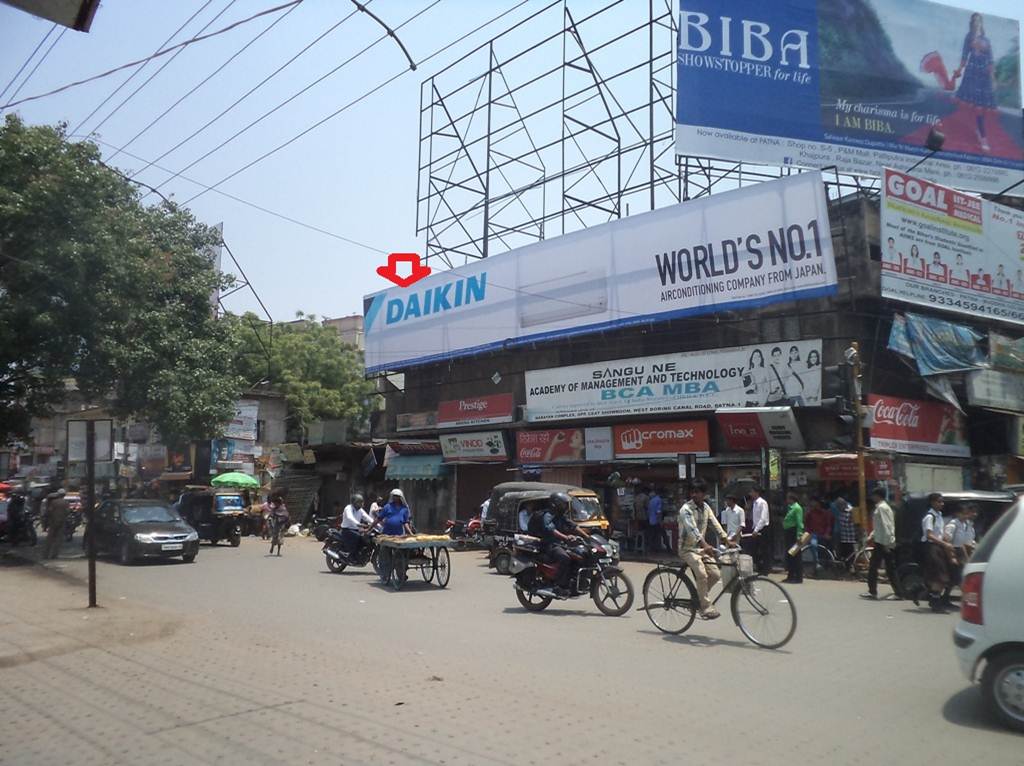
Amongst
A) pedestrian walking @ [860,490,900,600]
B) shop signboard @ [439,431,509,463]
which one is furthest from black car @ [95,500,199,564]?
pedestrian walking @ [860,490,900,600]

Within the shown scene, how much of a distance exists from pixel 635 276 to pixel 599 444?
495 centimetres

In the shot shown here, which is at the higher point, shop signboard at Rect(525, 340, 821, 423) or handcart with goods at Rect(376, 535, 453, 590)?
shop signboard at Rect(525, 340, 821, 423)

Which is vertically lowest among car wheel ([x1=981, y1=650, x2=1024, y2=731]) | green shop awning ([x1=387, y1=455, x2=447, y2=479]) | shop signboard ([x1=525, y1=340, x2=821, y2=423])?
car wheel ([x1=981, y1=650, x2=1024, y2=731])

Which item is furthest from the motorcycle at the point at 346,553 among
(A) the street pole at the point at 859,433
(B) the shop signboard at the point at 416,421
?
(B) the shop signboard at the point at 416,421

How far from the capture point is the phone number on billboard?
69.3 ft

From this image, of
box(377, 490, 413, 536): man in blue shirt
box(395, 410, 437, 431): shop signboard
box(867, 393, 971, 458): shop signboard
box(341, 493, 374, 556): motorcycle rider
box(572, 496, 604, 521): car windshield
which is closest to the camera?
box(377, 490, 413, 536): man in blue shirt

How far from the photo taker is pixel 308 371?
47344mm

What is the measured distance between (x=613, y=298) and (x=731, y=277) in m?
3.91

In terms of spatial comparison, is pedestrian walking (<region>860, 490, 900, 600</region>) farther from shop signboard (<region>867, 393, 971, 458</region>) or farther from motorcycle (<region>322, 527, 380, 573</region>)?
motorcycle (<region>322, 527, 380, 573</region>)

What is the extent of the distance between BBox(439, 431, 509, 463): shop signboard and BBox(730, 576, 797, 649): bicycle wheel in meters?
19.5

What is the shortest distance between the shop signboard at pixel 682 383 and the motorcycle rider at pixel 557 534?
1023cm

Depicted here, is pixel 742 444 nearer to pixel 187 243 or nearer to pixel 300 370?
pixel 187 243

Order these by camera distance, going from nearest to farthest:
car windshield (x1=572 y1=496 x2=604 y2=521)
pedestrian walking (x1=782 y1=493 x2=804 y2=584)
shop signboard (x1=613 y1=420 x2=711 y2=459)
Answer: pedestrian walking (x1=782 y1=493 x2=804 y2=584), car windshield (x1=572 y1=496 x2=604 y2=521), shop signboard (x1=613 y1=420 x2=711 y2=459)

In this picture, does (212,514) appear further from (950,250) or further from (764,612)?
(950,250)
